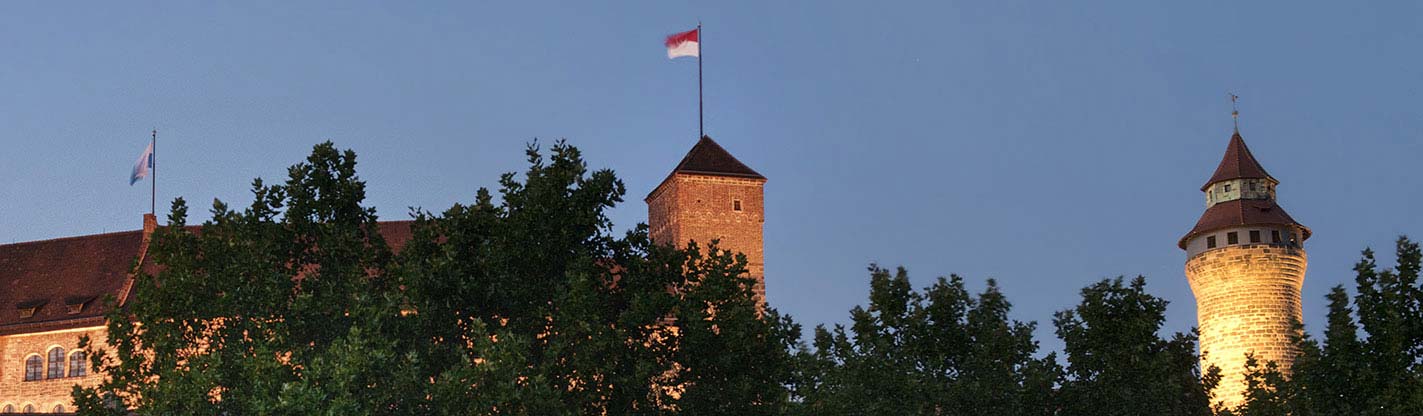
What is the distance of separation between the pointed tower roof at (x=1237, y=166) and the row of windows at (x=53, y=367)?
4846cm

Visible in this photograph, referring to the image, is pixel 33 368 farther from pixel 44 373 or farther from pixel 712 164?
pixel 712 164

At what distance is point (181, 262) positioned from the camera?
131ft

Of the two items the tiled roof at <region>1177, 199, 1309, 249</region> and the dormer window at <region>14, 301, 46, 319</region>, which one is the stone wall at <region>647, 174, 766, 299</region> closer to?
the tiled roof at <region>1177, 199, 1309, 249</region>

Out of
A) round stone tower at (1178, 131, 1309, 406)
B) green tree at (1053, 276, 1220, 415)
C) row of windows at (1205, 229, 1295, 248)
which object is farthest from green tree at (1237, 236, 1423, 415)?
row of windows at (1205, 229, 1295, 248)

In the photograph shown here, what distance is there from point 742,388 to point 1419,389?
41.8ft

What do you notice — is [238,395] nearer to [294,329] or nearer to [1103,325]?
[294,329]

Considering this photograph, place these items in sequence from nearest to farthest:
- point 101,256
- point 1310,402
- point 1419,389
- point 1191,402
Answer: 1. point 1419,389
2. point 1310,402
3. point 1191,402
4. point 101,256

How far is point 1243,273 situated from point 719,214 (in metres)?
21.6

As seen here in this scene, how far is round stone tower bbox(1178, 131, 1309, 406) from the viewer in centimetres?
7788

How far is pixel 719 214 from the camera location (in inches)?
3103

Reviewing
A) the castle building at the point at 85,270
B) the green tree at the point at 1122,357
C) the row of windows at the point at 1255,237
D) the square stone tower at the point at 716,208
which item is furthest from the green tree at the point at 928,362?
the row of windows at the point at 1255,237

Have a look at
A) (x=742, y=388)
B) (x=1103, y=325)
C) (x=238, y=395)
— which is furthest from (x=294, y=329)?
(x=1103, y=325)

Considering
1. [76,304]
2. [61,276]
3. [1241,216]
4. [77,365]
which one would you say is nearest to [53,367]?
[77,365]

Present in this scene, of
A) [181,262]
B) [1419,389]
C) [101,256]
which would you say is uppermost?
[101,256]
